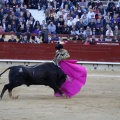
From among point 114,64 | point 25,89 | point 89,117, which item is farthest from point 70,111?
point 114,64

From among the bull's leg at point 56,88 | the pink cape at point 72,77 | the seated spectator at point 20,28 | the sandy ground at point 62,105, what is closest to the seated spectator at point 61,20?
the seated spectator at point 20,28

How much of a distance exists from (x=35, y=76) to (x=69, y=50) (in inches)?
335

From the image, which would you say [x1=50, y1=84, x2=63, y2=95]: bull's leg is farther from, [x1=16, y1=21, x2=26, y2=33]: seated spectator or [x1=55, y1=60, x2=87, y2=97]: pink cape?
[x1=16, y1=21, x2=26, y2=33]: seated spectator

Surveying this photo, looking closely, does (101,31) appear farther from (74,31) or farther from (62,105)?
(62,105)

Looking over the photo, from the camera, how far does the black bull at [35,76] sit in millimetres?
10008

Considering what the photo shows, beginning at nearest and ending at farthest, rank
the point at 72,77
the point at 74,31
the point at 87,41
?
the point at 72,77, the point at 74,31, the point at 87,41

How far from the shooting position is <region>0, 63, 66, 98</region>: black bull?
394 inches

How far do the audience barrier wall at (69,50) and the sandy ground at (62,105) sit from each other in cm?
552

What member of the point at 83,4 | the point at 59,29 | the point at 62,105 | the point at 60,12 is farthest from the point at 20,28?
the point at 62,105

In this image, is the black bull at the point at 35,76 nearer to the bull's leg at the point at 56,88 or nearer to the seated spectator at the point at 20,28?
the bull's leg at the point at 56,88

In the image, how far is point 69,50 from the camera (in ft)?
60.6

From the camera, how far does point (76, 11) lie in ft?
63.0

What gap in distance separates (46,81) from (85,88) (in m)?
2.29

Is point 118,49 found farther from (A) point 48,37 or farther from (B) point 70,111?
(B) point 70,111
